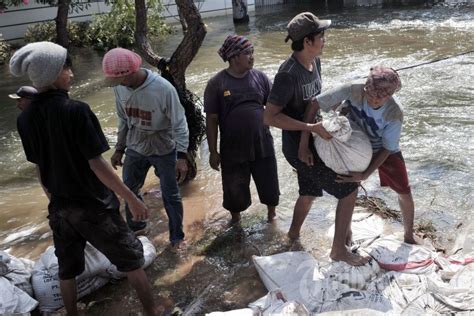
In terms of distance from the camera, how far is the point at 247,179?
12.8 feet

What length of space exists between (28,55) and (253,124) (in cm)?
177

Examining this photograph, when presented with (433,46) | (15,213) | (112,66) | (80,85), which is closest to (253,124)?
(112,66)

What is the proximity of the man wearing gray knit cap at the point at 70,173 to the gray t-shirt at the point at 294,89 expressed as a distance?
1.13m

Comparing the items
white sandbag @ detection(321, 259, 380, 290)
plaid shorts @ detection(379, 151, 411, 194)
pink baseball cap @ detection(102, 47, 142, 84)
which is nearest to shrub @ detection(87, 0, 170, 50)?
pink baseball cap @ detection(102, 47, 142, 84)

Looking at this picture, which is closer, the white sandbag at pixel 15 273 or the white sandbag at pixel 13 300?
the white sandbag at pixel 13 300

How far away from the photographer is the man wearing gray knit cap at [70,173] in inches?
93.7

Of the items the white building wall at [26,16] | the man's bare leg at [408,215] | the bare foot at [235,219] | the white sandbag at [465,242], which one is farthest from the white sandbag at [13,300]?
the white building wall at [26,16]

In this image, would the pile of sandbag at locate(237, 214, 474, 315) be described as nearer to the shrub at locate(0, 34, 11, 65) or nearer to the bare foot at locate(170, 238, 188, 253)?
the bare foot at locate(170, 238, 188, 253)

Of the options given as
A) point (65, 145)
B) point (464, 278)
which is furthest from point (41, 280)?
point (464, 278)

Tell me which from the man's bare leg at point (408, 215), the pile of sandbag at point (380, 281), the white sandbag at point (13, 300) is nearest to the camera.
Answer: the pile of sandbag at point (380, 281)

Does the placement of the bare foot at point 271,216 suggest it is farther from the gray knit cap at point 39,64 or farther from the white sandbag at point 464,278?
the gray knit cap at point 39,64

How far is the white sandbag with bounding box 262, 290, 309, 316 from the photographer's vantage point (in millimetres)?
2584

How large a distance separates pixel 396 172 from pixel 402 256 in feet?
1.84

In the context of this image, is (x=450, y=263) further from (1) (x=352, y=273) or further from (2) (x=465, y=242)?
(1) (x=352, y=273)
